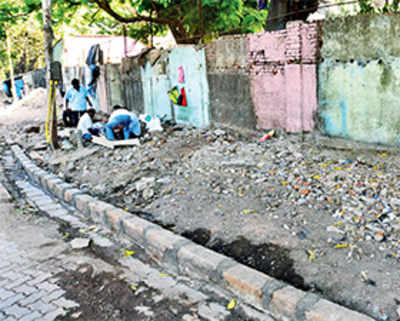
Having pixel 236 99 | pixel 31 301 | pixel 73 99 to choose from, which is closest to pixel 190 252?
pixel 31 301

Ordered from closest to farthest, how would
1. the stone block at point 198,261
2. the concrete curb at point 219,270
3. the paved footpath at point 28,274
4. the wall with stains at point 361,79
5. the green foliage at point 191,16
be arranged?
1. the concrete curb at point 219,270
2. the paved footpath at point 28,274
3. the stone block at point 198,261
4. the wall with stains at point 361,79
5. the green foliage at point 191,16

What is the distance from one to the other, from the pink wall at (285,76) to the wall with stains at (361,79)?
0.17 m

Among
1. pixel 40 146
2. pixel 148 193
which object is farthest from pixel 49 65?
pixel 148 193

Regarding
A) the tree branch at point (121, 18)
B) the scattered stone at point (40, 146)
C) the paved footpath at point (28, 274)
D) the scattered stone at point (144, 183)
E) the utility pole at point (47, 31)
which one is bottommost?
the paved footpath at point (28, 274)

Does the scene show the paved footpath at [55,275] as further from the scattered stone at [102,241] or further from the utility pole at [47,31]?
the utility pole at [47,31]

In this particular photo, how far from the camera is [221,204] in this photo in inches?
187

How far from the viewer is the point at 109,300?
3.38 meters

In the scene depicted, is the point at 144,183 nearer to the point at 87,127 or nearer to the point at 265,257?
the point at 265,257

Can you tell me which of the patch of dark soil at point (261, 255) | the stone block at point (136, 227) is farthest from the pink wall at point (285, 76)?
the stone block at point (136, 227)

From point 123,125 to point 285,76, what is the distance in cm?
385

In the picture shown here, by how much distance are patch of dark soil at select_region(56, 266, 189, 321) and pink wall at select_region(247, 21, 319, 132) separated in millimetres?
3661

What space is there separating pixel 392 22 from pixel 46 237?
183 inches

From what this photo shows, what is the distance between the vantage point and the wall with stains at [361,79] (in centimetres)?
498

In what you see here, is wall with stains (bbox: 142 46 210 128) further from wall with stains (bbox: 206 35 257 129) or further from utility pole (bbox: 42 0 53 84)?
utility pole (bbox: 42 0 53 84)
